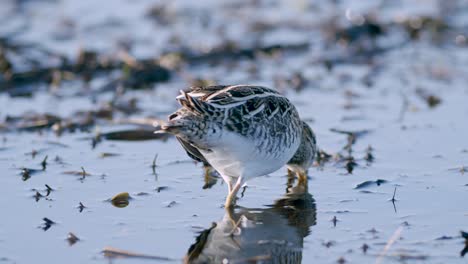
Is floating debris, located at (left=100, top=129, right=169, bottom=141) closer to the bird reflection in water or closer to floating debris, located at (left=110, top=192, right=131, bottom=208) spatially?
floating debris, located at (left=110, top=192, right=131, bottom=208)

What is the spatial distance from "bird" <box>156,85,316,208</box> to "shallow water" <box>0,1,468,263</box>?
1.50 feet

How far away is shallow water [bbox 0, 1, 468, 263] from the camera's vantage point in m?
6.24

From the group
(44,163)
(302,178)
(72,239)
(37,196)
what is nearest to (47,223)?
(72,239)

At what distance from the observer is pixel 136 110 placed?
32.3 ft

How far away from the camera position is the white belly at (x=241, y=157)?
6.30 metres

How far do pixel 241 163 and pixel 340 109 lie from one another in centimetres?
350

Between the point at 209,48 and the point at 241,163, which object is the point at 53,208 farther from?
the point at 209,48

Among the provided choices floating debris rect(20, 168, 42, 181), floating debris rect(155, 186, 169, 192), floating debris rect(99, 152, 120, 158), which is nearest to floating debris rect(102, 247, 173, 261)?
floating debris rect(155, 186, 169, 192)

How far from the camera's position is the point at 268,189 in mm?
7695

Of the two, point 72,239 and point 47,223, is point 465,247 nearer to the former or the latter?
point 72,239

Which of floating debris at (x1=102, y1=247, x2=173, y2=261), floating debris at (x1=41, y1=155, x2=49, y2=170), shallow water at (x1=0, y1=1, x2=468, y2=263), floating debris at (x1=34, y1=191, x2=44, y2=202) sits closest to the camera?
floating debris at (x1=102, y1=247, x2=173, y2=261)

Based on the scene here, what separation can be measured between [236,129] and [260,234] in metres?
0.91

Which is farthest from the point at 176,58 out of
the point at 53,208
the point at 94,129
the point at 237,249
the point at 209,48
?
the point at 237,249

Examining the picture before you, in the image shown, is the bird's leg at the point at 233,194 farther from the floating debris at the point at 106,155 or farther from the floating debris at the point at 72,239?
the floating debris at the point at 106,155
